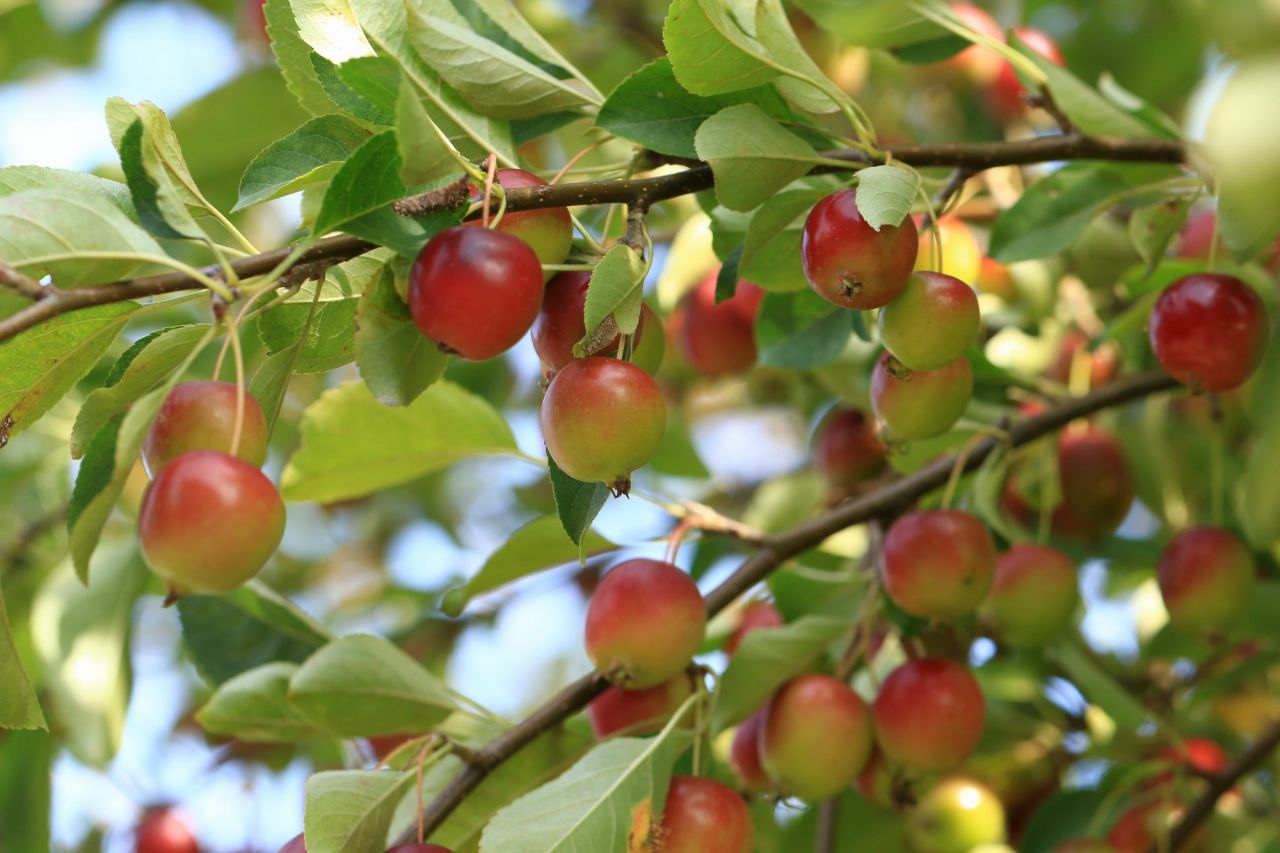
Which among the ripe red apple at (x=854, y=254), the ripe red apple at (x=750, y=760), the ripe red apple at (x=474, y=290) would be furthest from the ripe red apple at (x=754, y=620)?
the ripe red apple at (x=474, y=290)

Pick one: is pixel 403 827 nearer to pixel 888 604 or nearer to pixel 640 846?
pixel 640 846

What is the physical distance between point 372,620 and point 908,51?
178 cm

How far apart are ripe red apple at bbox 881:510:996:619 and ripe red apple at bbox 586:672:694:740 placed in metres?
0.23

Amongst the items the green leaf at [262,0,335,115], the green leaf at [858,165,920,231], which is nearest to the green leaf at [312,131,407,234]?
the green leaf at [262,0,335,115]

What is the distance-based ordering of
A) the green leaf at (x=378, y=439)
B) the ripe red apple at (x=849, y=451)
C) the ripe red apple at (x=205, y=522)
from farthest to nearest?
the ripe red apple at (x=849, y=451) → the green leaf at (x=378, y=439) → the ripe red apple at (x=205, y=522)

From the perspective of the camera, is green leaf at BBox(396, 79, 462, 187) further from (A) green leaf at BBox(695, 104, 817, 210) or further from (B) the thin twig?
(B) the thin twig

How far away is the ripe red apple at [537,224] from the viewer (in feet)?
3.23

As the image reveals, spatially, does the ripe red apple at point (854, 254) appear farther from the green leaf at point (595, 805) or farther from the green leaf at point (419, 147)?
the green leaf at point (595, 805)

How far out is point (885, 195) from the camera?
37.6 inches

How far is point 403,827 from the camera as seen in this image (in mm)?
1237

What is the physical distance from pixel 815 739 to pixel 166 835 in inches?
46.9

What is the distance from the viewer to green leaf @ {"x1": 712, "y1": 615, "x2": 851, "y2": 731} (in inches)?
50.2

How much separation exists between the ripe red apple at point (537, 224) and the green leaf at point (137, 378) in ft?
0.73

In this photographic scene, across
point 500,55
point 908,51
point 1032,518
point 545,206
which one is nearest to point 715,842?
point 545,206
